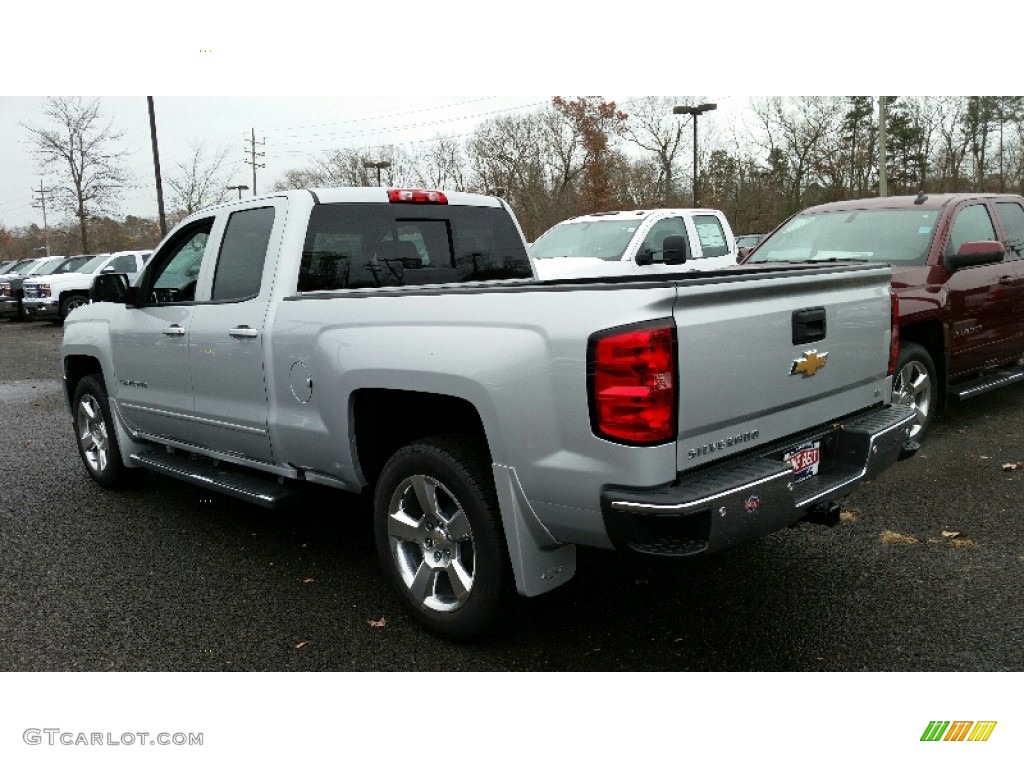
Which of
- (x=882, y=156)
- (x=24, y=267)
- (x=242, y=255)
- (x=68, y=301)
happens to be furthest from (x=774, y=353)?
(x=24, y=267)

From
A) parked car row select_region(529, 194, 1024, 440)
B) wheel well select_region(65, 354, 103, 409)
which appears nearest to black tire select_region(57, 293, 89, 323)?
wheel well select_region(65, 354, 103, 409)

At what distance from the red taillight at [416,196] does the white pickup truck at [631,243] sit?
4644mm

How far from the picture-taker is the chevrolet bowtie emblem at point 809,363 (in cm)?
314

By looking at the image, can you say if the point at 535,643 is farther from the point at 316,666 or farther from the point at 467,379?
the point at 467,379

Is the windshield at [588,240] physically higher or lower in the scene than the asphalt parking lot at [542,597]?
higher

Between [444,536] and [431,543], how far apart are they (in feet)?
0.35

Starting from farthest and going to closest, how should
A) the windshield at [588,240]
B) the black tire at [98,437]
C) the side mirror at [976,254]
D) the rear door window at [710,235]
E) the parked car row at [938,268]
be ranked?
1. the rear door window at [710,235]
2. the windshield at [588,240]
3. the side mirror at [976,254]
4. the parked car row at [938,268]
5. the black tire at [98,437]

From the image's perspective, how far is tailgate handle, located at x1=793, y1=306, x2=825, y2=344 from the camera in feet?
10.2

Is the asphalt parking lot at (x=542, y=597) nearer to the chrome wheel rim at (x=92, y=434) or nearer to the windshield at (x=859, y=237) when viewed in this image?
the chrome wheel rim at (x=92, y=434)

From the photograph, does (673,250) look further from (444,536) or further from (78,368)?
(78,368)

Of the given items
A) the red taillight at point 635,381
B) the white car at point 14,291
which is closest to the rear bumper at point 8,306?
the white car at point 14,291

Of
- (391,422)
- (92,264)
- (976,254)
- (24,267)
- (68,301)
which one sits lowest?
(391,422)

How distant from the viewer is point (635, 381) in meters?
2.61

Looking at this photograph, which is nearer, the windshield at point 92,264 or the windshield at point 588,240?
the windshield at point 588,240
